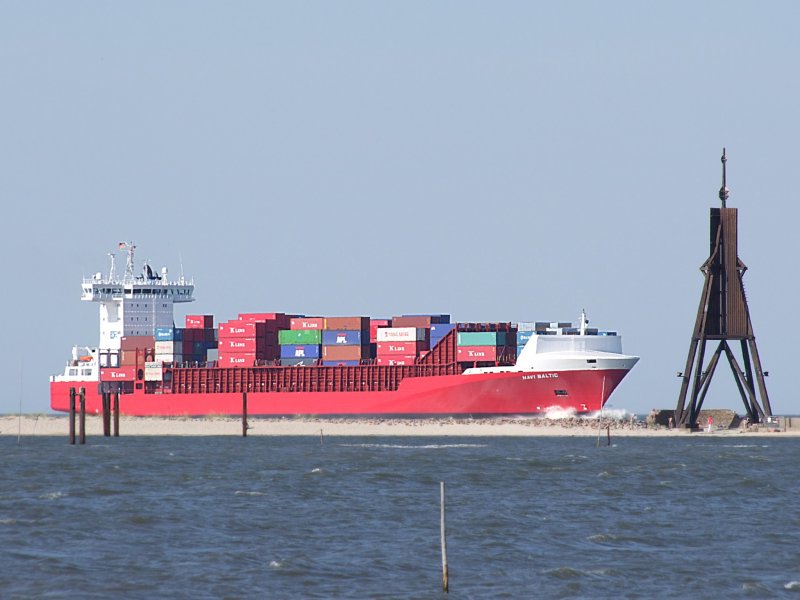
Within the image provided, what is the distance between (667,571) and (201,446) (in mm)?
49745

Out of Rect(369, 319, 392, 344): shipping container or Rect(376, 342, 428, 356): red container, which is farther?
Rect(369, 319, 392, 344): shipping container

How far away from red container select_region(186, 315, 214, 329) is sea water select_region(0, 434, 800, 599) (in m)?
47.1

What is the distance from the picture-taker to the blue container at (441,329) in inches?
4037

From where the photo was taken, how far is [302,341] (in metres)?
Answer: 108

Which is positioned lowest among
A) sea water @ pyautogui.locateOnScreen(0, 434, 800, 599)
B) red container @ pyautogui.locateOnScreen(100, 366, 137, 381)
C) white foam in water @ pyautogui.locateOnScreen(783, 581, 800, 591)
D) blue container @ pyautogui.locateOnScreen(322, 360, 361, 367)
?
white foam in water @ pyautogui.locateOnScreen(783, 581, 800, 591)

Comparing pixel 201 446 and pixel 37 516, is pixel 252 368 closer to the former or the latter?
pixel 201 446

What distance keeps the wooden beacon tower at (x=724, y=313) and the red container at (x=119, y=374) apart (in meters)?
49.9

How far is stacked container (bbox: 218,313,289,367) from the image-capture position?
108312 millimetres

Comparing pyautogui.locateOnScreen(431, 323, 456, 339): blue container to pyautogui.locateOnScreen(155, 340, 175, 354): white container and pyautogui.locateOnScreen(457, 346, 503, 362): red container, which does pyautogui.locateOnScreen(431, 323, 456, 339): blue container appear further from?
pyautogui.locateOnScreen(155, 340, 175, 354): white container

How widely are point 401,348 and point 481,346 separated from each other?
6.70 metres

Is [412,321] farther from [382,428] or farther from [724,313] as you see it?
[724,313]

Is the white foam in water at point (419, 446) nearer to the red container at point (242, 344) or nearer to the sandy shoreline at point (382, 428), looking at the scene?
the sandy shoreline at point (382, 428)

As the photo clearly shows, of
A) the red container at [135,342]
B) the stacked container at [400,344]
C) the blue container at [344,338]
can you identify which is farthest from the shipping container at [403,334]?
the red container at [135,342]

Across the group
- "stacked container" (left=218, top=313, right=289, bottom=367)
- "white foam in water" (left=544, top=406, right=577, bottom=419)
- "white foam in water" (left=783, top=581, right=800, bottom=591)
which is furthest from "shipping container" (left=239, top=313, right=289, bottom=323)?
"white foam in water" (left=783, top=581, right=800, bottom=591)
